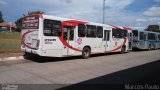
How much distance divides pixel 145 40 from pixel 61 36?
54.5 feet

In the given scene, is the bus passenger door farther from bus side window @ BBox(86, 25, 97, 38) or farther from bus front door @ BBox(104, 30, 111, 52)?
bus side window @ BBox(86, 25, 97, 38)

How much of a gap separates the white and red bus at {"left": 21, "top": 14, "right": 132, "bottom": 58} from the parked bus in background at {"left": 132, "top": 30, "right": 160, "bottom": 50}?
803 centimetres

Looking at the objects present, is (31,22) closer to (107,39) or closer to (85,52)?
(85,52)

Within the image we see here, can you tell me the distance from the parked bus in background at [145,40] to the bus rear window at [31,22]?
14851 millimetres

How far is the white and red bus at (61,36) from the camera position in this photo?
1295 cm

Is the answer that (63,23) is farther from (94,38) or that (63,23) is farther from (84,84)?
(84,84)

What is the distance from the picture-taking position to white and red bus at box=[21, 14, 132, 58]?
12945 millimetres

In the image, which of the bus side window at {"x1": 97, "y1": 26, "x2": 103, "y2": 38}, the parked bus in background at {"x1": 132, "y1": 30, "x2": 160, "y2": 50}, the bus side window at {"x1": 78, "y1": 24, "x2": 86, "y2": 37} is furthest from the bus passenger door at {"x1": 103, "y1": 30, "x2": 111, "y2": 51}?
the parked bus in background at {"x1": 132, "y1": 30, "x2": 160, "y2": 50}

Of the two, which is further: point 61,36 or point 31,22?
point 61,36

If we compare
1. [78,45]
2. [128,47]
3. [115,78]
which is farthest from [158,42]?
[115,78]

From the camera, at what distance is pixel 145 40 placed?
2762 centimetres

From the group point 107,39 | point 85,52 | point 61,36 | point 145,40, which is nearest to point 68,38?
point 61,36

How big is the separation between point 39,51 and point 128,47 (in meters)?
12.5

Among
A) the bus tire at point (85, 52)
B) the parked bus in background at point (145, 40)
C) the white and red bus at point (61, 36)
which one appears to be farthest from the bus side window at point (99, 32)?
the parked bus in background at point (145, 40)
